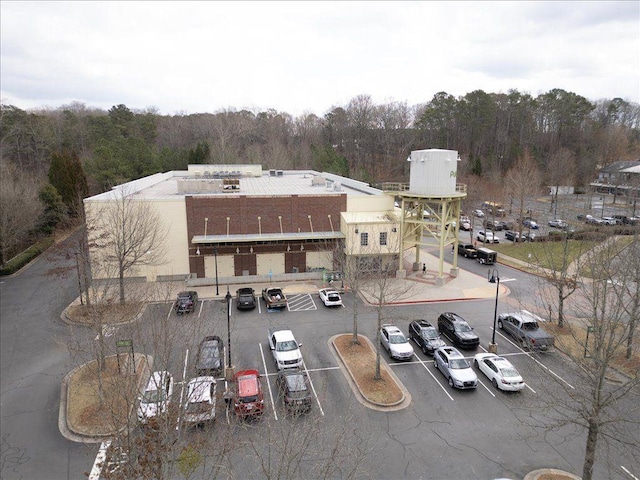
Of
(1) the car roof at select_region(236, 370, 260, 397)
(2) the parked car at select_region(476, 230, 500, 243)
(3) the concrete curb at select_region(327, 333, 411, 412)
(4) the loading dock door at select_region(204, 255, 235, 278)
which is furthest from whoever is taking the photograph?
(2) the parked car at select_region(476, 230, 500, 243)

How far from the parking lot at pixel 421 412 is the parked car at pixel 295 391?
1.46ft

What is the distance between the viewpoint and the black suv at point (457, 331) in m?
22.2

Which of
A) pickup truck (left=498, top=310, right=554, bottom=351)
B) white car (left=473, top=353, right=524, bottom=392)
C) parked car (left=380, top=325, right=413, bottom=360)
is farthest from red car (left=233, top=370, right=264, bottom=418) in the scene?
pickup truck (left=498, top=310, right=554, bottom=351)

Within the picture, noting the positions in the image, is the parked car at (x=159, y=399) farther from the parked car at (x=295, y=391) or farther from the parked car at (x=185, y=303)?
the parked car at (x=185, y=303)

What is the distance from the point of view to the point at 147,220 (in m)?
30.2

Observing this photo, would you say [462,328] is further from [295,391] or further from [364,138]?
[364,138]

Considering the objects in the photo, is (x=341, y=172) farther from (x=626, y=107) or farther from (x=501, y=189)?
(x=626, y=107)

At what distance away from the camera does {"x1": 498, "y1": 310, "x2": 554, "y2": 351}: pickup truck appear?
70.8 feet

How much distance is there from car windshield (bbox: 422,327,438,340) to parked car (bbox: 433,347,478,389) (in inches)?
62.6

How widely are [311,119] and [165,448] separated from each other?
111220mm

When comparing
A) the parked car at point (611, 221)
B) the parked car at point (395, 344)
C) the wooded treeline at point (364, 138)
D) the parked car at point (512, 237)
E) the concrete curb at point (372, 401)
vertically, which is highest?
the wooded treeline at point (364, 138)

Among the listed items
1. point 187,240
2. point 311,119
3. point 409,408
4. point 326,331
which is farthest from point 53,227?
point 311,119

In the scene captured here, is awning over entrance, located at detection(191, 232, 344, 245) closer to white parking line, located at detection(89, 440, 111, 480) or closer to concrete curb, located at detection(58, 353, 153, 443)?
concrete curb, located at detection(58, 353, 153, 443)

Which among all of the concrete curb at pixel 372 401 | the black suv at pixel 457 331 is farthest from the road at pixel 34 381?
the black suv at pixel 457 331
